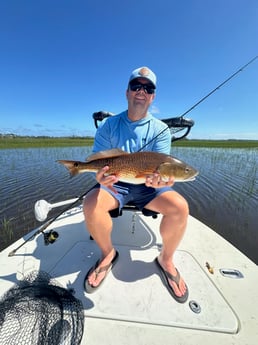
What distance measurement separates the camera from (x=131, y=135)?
286 centimetres

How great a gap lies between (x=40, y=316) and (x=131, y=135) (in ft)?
7.74

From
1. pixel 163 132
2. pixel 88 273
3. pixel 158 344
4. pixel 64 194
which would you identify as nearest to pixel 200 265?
pixel 158 344

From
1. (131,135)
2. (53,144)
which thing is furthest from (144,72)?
(53,144)

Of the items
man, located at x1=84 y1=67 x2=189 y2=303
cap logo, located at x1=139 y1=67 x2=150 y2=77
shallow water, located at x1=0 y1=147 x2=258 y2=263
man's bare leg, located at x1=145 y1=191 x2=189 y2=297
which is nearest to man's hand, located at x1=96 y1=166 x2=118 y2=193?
man, located at x1=84 y1=67 x2=189 y2=303

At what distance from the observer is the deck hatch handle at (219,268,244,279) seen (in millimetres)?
2285

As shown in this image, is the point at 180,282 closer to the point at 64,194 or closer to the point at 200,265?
the point at 200,265

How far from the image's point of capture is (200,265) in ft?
8.22

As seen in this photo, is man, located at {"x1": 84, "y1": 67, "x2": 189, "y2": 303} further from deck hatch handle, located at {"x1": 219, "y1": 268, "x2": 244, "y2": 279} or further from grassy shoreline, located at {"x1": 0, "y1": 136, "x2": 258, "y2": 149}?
grassy shoreline, located at {"x1": 0, "y1": 136, "x2": 258, "y2": 149}

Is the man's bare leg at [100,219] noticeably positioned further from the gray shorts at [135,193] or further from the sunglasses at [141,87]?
the sunglasses at [141,87]

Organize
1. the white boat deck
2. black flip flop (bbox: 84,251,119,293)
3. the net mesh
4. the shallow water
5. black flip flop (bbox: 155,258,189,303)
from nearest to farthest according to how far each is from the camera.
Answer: the net mesh, the white boat deck, black flip flop (bbox: 155,258,189,303), black flip flop (bbox: 84,251,119,293), the shallow water

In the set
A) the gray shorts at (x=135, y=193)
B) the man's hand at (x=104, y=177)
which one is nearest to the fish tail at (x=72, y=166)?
the man's hand at (x=104, y=177)

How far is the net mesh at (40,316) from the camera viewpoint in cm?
149

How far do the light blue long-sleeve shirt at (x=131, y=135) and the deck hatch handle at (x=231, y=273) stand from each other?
1.75 metres

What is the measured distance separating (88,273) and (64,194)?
626cm
